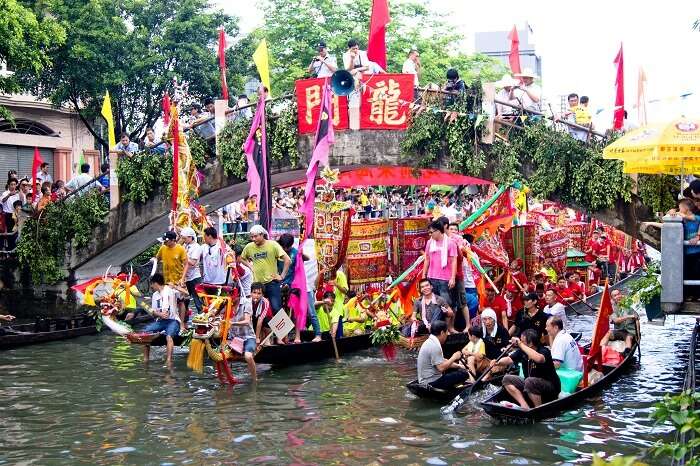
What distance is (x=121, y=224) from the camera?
65.0ft

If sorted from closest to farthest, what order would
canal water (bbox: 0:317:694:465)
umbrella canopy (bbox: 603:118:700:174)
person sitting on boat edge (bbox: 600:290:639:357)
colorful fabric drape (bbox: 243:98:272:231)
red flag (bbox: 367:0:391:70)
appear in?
canal water (bbox: 0:317:694:465), umbrella canopy (bbox: 603:118:700:174), person sitting on boat edge (bbox: 600:290:639:357), colorful fabric drape (bbox: 243:98:272:231), red flag (bbox: 367:0:391:70)

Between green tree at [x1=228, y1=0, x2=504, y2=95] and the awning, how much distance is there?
9.69m

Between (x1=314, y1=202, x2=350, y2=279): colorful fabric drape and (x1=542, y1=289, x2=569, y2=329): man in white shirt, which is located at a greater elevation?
(x1=314, y1=202, x2=350, y2=279): colorful fabric drape

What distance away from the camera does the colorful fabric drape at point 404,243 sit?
759 inches

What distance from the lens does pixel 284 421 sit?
1120 centimetres

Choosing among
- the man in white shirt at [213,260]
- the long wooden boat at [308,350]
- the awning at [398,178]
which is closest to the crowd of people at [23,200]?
the awning at [398,178]

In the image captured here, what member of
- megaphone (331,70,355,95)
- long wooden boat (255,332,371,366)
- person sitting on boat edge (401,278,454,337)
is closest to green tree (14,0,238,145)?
megaphone (331,70,355,95)

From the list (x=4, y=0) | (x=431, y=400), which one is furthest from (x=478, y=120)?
(x=4, y=0)

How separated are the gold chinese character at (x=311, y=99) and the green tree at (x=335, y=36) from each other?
1299 cm

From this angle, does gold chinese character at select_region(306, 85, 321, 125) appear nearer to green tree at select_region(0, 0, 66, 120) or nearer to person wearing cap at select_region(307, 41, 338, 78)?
person wearing cap at select_region(307, 41, 338, 78)

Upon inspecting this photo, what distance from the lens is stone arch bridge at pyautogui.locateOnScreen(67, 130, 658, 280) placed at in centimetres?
1820

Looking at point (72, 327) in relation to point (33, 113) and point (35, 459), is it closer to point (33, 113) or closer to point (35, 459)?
point (35, 459)

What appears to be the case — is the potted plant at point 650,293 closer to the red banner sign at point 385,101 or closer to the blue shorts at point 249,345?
the blue shorts at point 249,345

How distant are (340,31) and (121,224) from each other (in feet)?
52.7
